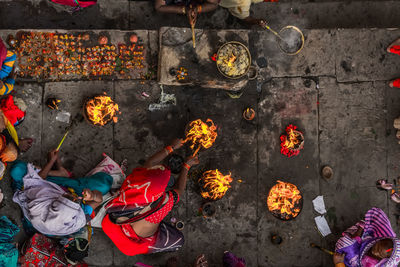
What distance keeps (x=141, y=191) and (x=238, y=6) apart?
317cm

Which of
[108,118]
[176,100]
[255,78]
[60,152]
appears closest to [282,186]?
[255,78]

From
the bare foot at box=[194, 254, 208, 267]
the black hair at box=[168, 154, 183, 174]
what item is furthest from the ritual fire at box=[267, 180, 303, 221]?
the black hair at box=[168, 154, 183, 174]

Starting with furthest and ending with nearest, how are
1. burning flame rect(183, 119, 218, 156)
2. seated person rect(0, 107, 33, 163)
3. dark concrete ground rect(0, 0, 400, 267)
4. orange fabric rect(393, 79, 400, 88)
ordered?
orange fabric rect(393, 79, 400, 88) < dark concrete ground rect(0, 0, 400, 267) < burning flame rect(183, 119, 218, 156) < seated person rect(0, 107, 33, 163)

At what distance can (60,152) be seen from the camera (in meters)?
4.83

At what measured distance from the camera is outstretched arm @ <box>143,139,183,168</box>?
4.35 meters

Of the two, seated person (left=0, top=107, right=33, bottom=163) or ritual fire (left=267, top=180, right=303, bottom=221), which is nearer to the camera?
seated person (left=0, top=107, right=33, bottom=163)

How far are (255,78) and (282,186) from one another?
179 cm

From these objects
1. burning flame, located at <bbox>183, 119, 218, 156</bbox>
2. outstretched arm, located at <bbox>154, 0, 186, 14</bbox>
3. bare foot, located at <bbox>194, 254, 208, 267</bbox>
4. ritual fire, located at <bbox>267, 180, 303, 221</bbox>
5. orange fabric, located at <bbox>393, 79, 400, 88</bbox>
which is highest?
outstretched arm, located at <bbox>154, 0, 186, 14</bbox>

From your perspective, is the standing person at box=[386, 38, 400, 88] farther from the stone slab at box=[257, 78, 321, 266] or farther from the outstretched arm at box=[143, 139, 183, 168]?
the outstretched arm at box=[143, 139, 183, 168]

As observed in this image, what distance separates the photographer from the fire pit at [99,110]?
450 cm

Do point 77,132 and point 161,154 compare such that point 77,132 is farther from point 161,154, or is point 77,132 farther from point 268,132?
point 268,132

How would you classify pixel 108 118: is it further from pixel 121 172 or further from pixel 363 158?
pixel 363 158

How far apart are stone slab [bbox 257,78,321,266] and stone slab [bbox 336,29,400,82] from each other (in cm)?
65

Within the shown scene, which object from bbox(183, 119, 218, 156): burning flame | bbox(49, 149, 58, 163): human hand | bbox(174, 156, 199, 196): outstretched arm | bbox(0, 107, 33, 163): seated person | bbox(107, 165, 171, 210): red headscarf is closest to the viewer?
bbox(107, 165, 171, 210): red headscarf
